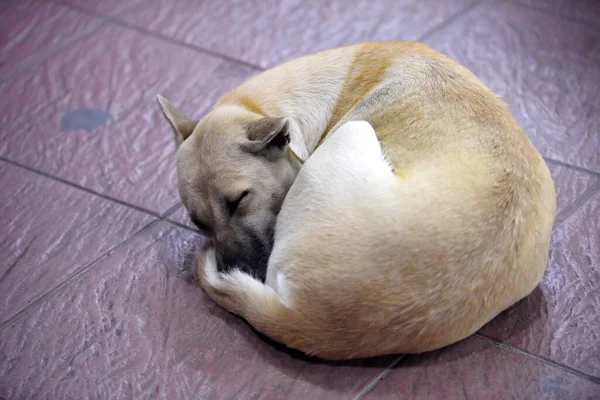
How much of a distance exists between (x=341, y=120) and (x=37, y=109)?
1.80 m

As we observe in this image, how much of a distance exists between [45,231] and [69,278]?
0.34m

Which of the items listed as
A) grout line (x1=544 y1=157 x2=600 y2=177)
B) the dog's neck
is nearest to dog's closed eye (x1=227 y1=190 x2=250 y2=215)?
the dog's neck

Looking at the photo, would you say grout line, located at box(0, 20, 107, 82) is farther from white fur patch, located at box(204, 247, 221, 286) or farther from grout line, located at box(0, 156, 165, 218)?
white fur patch, located at box(204, 247, 221, 286)

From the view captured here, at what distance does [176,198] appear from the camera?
11.9ft

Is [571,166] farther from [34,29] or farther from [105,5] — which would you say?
A: [34,29]

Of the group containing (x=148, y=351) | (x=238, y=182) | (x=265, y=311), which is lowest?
(x=148, y=351)

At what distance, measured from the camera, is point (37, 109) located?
14.0ft

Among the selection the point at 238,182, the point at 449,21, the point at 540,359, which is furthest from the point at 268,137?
the point at 449,21

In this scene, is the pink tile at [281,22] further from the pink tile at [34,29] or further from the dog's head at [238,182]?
the dog's head at [238,182]

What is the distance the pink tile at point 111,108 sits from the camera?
12.4 ft

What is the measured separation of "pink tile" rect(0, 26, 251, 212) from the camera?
3.79 m

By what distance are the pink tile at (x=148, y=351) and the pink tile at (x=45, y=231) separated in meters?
0.12

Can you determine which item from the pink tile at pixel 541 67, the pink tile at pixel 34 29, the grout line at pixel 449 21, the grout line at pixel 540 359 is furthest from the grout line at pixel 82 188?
the grout line at pixel 449 21

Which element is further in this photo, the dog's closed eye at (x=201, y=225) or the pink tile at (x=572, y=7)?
the pink tile at (x=572, y=7)
